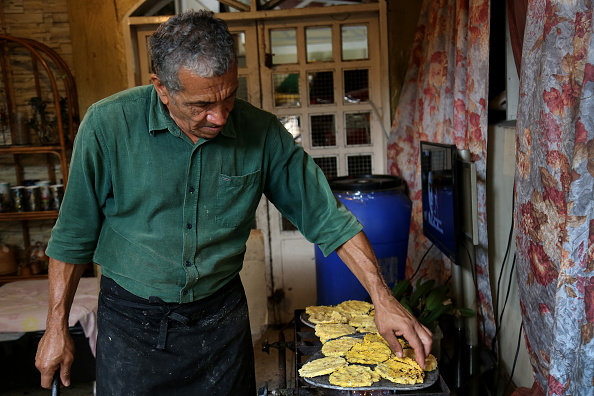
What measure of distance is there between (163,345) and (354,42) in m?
3.07

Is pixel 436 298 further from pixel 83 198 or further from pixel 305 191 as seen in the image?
pixel 83 198

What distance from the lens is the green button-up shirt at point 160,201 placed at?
1583 millimetres

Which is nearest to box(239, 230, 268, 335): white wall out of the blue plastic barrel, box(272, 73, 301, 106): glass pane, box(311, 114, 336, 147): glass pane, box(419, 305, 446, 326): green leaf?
the blue plastic barrel

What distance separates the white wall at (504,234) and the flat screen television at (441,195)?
29cm

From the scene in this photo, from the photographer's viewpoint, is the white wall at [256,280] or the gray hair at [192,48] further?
the white wall at [256,280]

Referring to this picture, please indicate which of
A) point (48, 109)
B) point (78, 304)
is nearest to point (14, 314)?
point (78, 304)

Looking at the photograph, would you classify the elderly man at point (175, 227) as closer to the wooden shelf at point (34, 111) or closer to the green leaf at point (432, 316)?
the green leaf at point (432, 316)

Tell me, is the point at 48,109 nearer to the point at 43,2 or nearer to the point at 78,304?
the point at 43,2

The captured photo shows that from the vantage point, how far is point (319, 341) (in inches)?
84.7

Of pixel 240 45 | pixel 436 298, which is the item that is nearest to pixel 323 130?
pixel 240 45

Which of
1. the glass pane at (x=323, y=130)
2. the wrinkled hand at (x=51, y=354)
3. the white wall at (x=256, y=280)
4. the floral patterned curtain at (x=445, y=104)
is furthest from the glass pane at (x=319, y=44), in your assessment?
the wrinkled hand at (x=51, y=354)

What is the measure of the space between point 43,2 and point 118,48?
0.77 m

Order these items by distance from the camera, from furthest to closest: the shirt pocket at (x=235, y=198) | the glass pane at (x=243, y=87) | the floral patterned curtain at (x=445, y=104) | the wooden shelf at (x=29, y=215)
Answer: the glass pane at (x=243, y=87)
the wooden shelf at (x=29, y=215)
the floral patterned curtain at (x=445, y=104)
the shirt pocket at (x=235, y=198)

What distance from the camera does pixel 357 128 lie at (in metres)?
4.29
